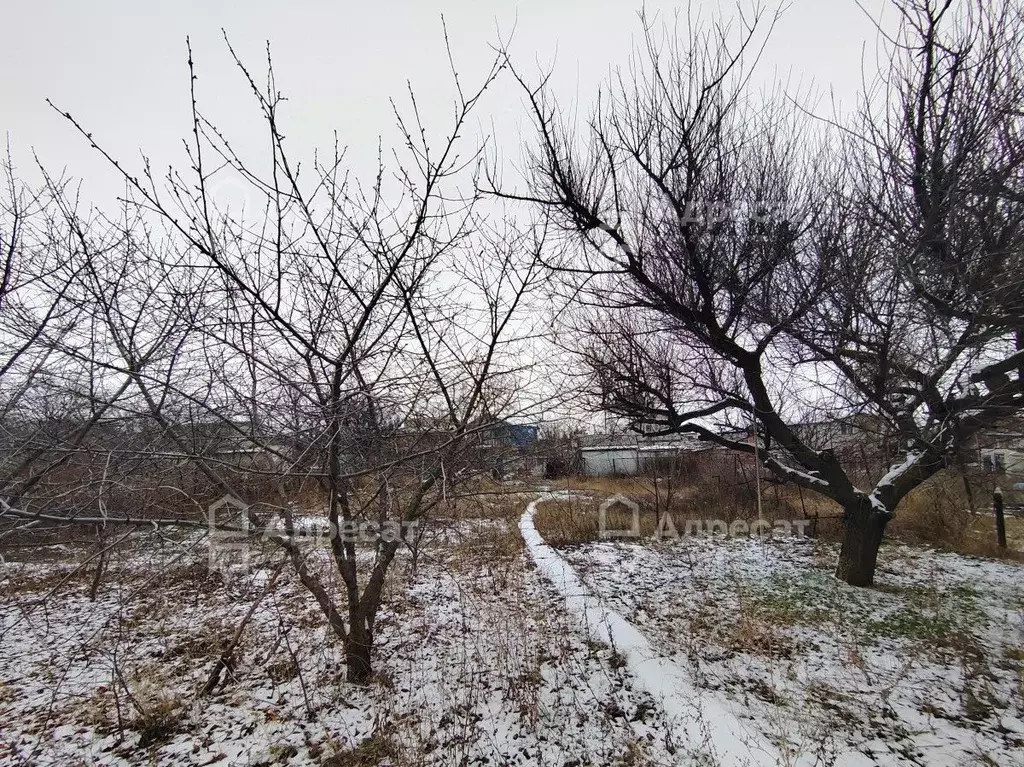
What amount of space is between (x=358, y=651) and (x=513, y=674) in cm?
103

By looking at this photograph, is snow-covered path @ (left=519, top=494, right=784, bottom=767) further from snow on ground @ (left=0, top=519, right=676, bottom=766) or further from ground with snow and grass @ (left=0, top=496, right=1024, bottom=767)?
snow on ground @ (left=0, top=519, right=676, bottom=766)

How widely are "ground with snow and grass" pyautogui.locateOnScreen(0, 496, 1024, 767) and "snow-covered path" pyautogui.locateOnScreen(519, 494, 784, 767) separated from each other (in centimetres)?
2

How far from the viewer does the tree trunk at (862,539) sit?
15.7 feet

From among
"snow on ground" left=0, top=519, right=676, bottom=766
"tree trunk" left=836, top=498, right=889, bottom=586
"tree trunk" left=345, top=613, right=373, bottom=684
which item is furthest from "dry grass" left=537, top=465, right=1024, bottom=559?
"tree trunk" left=345, top=613, right=373, bottom=684

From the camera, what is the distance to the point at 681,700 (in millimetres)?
2729

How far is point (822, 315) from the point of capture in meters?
4.04

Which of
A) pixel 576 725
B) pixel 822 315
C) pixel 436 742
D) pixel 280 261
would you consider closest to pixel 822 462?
pixel 822 315

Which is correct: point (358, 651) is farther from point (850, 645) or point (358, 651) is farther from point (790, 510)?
point (790, 510)

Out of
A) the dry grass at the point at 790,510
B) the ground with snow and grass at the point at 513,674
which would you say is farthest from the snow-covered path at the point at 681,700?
the dry grass at the point at 790,510

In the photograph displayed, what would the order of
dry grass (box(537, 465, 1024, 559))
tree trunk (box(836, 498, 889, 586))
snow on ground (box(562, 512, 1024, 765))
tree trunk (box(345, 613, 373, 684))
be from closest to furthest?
snow on ground (box(562, 512, 1024, 765)) < tree trunk (box(345, 613, 373, 684)) < tree trunk (box(836, 498, 889, 586)) < dry grass (box(537, 465, 1024, 559))

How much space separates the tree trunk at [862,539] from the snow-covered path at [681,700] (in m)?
2.89

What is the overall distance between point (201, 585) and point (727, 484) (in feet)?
33.2

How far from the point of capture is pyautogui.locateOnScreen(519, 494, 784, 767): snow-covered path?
2277 mm

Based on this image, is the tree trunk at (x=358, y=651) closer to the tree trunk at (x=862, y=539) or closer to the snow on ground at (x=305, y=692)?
the snow on ground at (x=305, y=692)
